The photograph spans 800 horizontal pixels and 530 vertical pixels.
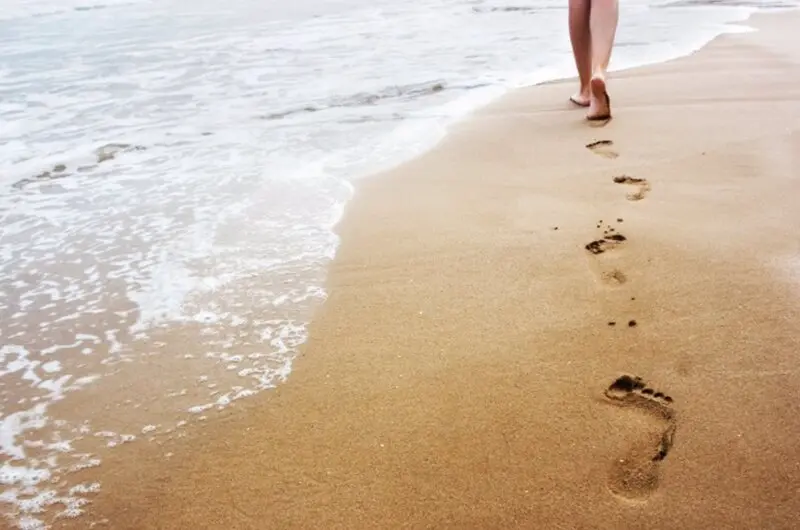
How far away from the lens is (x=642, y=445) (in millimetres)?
1199

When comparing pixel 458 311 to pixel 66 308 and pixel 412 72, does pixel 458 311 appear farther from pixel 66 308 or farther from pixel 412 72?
pixel 412 72

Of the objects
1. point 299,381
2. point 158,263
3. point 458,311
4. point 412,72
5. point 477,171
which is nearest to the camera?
point 299,381

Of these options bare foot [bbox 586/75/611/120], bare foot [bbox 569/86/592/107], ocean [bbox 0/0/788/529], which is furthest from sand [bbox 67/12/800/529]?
bare foot [bbox 569/86/592/107]

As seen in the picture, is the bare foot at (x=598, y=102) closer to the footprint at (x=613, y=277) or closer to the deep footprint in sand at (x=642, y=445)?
the footprint at (x=613, y=277)

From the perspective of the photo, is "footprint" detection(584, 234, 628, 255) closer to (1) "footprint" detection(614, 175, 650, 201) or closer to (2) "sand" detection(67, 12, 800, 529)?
(2) "sand" detection(67, 12, 800, 529)

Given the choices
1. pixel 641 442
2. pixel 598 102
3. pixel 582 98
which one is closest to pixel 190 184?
pixel 598 102

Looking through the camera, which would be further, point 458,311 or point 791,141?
point 791,141

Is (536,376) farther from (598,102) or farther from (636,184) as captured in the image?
(598,102)

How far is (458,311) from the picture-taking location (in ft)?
5.51

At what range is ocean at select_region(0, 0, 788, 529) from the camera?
1490mm

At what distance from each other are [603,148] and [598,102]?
1.35 ft

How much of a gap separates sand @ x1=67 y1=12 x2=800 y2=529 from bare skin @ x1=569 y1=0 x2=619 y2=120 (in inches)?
25.8

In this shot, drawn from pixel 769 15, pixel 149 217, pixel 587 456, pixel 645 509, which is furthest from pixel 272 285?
pixel 769 15

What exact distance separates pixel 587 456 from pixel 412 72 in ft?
11.5
